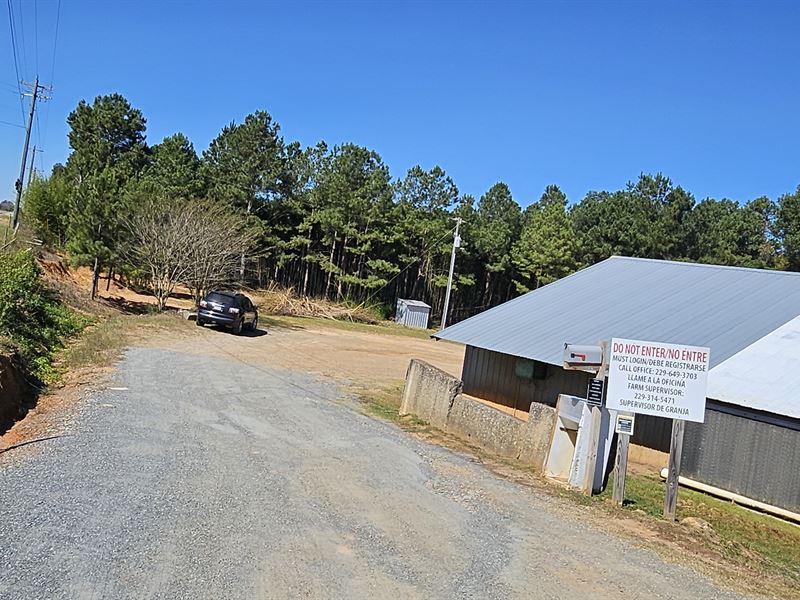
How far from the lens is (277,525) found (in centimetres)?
682

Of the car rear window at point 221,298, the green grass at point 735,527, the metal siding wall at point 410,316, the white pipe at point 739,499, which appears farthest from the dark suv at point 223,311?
the metal siding wall at point 410,316

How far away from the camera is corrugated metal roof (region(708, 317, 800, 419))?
471 inches

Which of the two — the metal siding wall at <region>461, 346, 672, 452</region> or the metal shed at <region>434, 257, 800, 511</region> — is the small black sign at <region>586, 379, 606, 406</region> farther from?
the metal siding wall at <region>461, 346, 672, 452</region>

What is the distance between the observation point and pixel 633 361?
978cm

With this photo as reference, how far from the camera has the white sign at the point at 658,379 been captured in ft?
31.0

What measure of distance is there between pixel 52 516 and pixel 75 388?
8.01 meters

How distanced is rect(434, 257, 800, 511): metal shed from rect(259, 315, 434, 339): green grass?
19.4 metres

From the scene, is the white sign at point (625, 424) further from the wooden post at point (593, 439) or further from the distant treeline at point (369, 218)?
the distant treeline at point (369, 218)

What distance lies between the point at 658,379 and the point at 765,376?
14.0ft

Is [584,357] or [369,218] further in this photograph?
[369,218]

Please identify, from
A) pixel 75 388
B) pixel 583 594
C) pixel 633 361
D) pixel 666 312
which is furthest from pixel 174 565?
pixel 666 312

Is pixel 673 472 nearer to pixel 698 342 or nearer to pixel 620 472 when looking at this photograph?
pixel 620 472

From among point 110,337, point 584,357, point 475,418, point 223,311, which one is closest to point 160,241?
point 223,311

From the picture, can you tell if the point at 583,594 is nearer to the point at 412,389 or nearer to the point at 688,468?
the point at 688,468
